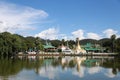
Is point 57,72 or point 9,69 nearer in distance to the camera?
point 57,72

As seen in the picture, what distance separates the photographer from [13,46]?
322 ft

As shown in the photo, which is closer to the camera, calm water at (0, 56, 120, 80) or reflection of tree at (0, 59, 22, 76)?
calm water at (0, 56, 120, 80)

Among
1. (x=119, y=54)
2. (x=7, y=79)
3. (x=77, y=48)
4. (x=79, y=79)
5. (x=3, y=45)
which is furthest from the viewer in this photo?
(x=77, y=48)

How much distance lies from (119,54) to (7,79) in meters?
86.3

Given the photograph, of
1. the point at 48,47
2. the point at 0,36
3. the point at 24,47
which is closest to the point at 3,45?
the point at 0,36

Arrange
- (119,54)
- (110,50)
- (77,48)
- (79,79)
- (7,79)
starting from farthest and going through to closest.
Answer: (110,50) → (77,48) → (119,54) → (79,79) → (7,79)

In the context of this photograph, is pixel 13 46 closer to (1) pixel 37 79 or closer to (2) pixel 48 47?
(2) pixel 48 47

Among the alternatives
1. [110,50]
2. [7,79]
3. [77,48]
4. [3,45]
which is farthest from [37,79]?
[110,50]

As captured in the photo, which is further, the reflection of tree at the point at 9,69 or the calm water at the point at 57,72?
the reflection of tree at the point at 9,69

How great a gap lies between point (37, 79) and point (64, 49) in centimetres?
10672

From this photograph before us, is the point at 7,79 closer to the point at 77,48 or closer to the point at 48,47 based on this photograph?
the point at 77,48

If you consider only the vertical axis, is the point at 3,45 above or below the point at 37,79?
above

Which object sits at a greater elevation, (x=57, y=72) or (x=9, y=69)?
(x=9, y=69)

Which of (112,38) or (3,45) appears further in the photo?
(112,38)
